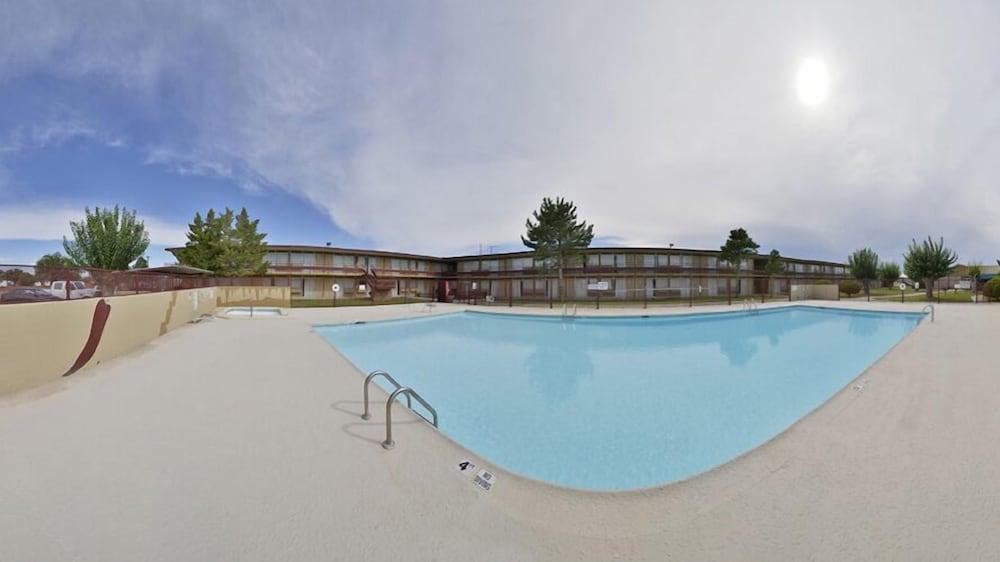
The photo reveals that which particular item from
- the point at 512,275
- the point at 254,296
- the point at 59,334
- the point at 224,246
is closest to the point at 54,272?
the point at 59,334

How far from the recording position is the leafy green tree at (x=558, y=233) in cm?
3142

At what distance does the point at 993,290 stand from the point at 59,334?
5015 centimetres

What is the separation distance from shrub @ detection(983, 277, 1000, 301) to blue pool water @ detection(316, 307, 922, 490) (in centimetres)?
1783

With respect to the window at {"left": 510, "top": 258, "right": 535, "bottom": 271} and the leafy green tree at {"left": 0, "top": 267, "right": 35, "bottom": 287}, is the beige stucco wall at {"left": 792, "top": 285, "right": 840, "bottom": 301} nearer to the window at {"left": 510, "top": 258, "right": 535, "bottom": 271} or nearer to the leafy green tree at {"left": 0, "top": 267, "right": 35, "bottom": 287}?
the window at {"left": 510, "top": 258, "right": 535, "bottom": 271}

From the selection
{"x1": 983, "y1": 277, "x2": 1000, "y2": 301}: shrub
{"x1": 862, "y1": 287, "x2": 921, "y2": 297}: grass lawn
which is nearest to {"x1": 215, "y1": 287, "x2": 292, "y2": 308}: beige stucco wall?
{"x1": 983, "y1": 277, "x2": 1000, "y2": 301}: shrub

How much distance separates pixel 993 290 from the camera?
1057 inches

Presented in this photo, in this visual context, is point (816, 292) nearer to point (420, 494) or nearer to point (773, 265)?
A: point (773, 265)

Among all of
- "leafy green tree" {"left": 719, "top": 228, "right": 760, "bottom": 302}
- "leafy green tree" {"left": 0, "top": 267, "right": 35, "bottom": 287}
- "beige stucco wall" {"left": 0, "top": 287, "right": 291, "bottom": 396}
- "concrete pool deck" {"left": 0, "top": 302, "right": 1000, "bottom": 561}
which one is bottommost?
"concrete pool deck" {"left": 0, "top": 302, "right": 1000, "bottom": 561}

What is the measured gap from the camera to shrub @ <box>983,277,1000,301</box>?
26688mm

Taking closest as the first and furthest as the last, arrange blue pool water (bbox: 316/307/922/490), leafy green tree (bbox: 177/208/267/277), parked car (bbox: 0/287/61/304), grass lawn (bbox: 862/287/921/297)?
1. blue pool water (bbox: 316/307/922/490)
2. parked car (bbox: 0/287/61/304)
3. leafy green tree (bbox: 177/208/267/277)
4. grass lawn (bbox: 862/287/921/297)

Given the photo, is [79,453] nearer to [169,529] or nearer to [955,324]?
[169,529]

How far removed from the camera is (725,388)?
826 centimetres

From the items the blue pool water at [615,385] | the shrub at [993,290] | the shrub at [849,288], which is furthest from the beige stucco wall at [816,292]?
the blue pool water at [615,385]

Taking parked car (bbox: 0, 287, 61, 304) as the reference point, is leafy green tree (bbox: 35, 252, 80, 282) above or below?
above
